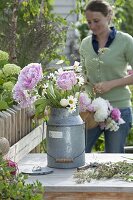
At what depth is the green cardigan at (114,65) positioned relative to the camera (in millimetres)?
4953

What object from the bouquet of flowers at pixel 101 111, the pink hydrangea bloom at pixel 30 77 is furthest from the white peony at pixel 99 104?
the pink hydrangea bloom at pixel 30 77

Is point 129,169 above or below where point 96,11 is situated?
below

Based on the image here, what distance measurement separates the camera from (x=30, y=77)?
3420mm

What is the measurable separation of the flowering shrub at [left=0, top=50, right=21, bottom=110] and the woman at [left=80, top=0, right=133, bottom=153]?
93 cm

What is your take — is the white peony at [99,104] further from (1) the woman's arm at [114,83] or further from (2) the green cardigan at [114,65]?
(2) the green cardigan at [114,65]

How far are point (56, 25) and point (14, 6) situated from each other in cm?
44

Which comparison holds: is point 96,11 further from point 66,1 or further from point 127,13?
point 127,13

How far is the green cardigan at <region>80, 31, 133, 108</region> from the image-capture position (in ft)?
16.3

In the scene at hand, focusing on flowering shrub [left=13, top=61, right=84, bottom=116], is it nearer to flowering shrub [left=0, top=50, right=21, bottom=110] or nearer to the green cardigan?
flowering shrub [left=0, top=50, right=21, bottom=110]

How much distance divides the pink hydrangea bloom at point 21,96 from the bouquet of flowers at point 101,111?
0.42 meters

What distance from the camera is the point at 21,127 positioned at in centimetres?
403

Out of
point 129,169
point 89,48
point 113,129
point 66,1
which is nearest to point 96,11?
point 89,48

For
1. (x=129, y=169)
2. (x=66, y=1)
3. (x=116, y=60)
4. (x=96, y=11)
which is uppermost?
(x=66, y=1)

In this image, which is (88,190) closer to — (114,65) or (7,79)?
(7,79)
